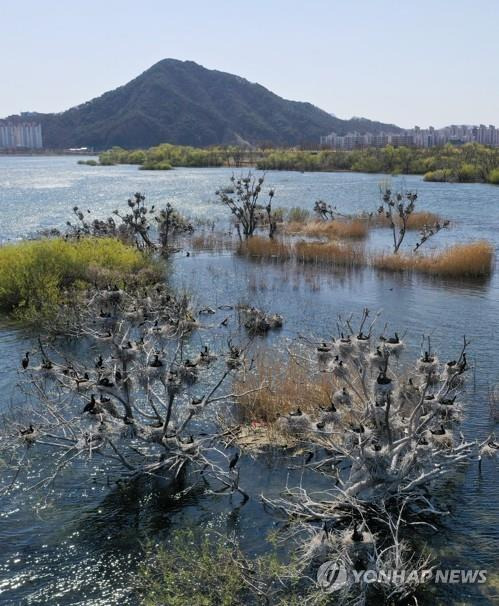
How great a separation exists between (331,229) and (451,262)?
457 inches

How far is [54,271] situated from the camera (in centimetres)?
2670

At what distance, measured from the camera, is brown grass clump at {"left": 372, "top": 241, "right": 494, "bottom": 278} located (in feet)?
105

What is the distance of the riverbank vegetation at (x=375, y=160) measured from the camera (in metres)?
88.8

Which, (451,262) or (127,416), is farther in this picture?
(451,262)

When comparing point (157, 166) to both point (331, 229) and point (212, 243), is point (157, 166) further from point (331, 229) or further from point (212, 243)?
point (212, 243)

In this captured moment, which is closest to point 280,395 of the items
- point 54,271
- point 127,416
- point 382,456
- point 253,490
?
point 253,490

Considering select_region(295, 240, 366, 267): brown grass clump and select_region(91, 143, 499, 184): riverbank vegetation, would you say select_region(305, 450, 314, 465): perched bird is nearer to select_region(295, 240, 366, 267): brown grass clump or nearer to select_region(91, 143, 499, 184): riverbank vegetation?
select_region(295, 240, 366, 267): brown grass clump

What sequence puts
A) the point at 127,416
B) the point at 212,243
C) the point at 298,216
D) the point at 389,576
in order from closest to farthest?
the point at 389,576, the point at 127,416, the point at 212,243, the point at 298,216

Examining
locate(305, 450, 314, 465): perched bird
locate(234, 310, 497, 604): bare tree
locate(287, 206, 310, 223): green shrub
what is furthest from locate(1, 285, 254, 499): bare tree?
locate(287, 206, 310, 223): green shrub

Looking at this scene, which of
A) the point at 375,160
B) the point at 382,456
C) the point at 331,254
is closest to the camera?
the point at 382,456

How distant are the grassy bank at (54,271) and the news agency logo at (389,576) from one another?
52.0 feet

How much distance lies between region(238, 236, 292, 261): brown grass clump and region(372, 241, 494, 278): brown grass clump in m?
5.09

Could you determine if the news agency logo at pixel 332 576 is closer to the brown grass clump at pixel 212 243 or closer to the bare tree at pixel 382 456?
the bare tree at pixel 382 456

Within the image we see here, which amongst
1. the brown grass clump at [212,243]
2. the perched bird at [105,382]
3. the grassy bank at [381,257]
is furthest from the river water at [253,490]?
the perched bird at [105,382]
